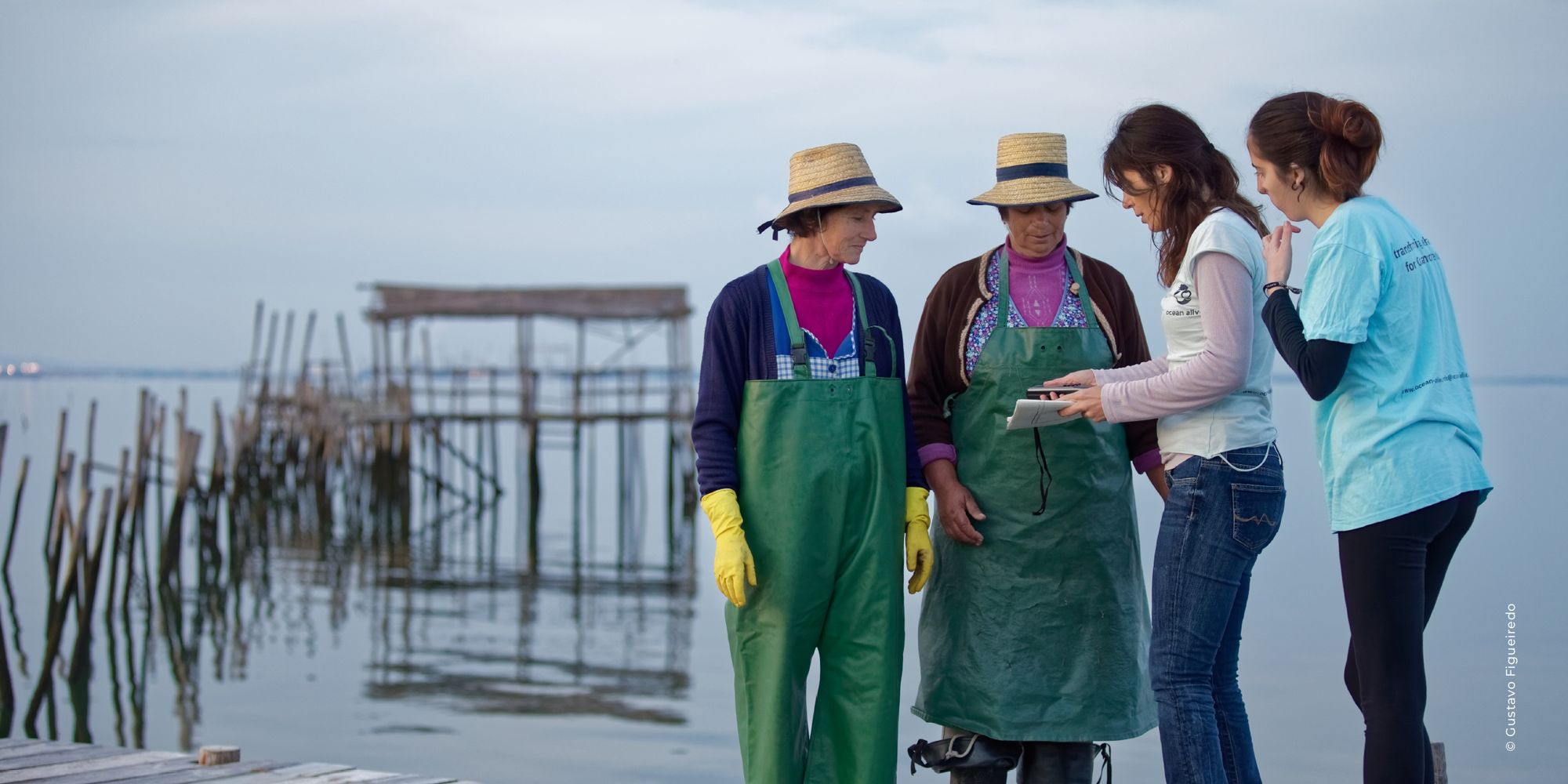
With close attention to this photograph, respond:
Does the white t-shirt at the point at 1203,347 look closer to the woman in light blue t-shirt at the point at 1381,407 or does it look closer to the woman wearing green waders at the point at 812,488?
the woman in light blue t-shirt at the point at 1381,407

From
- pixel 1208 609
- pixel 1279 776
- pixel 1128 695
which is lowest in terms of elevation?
pixel 1279 776

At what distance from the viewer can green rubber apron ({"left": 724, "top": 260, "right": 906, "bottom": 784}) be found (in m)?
3.15

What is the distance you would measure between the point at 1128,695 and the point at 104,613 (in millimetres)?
13620

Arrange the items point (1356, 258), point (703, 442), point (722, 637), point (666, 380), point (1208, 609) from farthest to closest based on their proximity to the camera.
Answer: point (666, 380) < point (722, 637) < point (703, 442) < point (1208, 609) < point (1356, 258)

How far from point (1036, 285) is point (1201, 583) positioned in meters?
0.94

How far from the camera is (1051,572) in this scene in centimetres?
338

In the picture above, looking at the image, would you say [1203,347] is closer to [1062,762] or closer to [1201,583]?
[1201,583]

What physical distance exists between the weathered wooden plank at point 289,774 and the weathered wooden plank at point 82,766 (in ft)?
1.35

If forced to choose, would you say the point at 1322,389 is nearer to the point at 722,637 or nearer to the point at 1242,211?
the point at 1242,211

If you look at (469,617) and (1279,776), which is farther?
(469,617)

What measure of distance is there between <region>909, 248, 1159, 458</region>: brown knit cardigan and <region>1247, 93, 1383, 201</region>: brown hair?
79 centimetres

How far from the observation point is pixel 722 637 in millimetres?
14258

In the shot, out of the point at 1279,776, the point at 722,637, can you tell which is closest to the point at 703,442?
the point at 1279,776

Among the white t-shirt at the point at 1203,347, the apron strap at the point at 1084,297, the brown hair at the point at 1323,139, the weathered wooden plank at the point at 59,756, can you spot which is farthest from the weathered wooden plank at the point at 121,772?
the brown hair at the point at 1323,139
